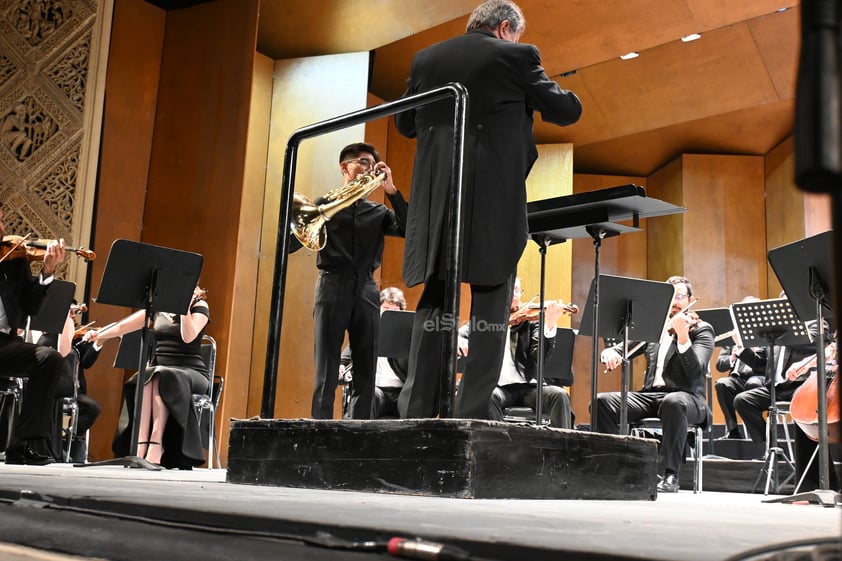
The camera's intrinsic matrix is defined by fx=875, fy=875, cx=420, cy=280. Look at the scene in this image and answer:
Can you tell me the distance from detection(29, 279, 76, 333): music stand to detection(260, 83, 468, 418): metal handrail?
2.61 metres

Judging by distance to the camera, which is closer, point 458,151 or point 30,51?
point 458,151

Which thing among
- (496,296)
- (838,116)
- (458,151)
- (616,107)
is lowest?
(838,116)

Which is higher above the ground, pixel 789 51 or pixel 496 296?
pixel 789 51

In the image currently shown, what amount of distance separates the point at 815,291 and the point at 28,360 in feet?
11.7

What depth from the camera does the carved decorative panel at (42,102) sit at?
673cm

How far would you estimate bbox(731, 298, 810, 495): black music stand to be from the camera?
5.38 meters

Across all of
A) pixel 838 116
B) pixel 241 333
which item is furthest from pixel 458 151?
pixel 241 333

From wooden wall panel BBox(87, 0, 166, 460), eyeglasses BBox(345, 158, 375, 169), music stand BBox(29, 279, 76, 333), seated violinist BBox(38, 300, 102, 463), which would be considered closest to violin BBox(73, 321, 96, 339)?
seated violinist BBox(38, 300, 102, 463)

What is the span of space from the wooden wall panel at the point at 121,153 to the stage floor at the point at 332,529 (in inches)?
213

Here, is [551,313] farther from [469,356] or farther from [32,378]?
[469,356]

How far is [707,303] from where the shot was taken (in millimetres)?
9734

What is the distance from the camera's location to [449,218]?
227 centimetres

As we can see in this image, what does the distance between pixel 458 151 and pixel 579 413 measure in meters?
8.08

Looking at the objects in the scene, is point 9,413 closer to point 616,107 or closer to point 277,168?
point 277,168
